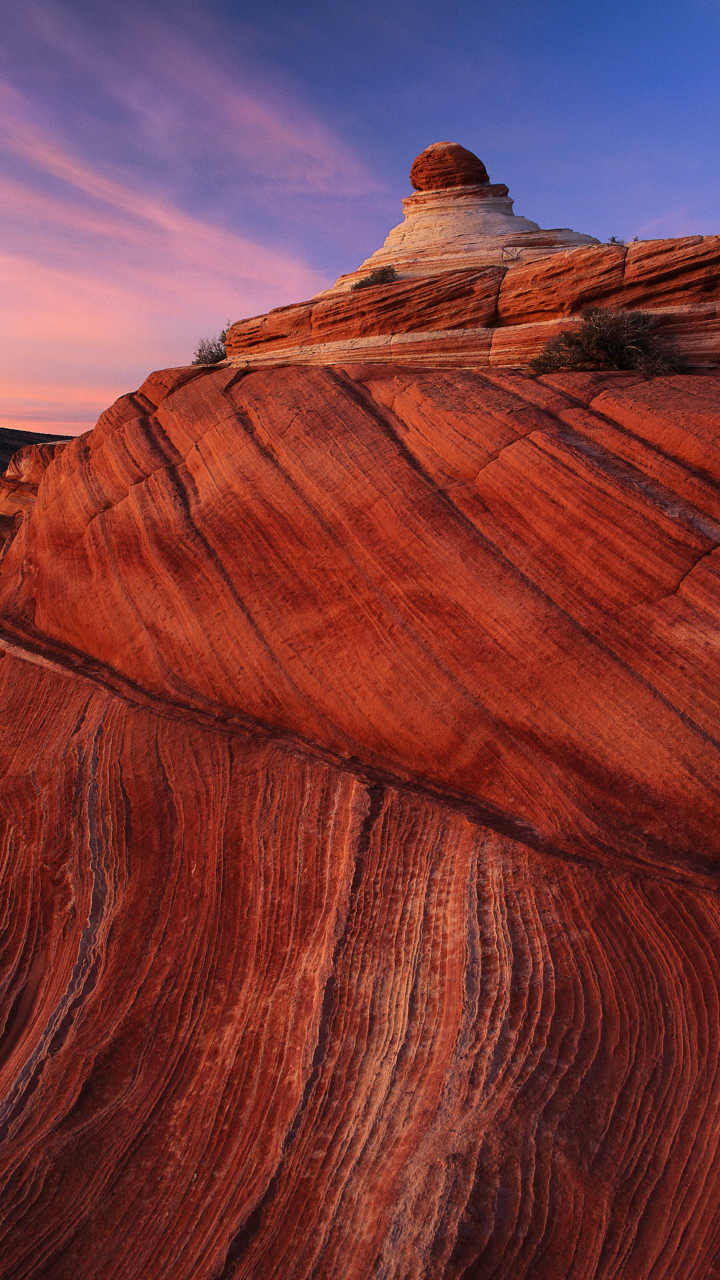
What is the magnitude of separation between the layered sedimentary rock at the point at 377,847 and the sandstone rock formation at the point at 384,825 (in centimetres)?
3

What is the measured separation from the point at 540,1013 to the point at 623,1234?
1331 mm

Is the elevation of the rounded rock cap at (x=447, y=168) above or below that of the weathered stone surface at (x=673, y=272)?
above

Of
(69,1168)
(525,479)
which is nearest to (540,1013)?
(69,1168)

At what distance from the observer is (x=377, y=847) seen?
678 cm

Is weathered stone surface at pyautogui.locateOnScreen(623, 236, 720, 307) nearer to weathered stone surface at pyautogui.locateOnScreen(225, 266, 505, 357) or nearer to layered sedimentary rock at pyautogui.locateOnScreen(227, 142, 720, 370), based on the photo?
layered sedimentary rock at pyautogui.locateOnScreen(227, 142, 720, 370)

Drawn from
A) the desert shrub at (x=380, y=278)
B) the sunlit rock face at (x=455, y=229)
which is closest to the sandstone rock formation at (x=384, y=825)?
the desert shrub at (x=380, y=278)

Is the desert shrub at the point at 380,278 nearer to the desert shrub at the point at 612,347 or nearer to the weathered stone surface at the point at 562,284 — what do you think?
the weathered stone surface at the point at 562,284

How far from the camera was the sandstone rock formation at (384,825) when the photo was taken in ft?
14.3

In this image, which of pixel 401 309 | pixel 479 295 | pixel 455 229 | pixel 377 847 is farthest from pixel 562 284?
pixel 377 847

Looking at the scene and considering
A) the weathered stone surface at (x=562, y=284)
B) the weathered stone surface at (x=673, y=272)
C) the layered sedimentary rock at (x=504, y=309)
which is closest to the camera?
the weathered stone surface at (x=673, y=272)

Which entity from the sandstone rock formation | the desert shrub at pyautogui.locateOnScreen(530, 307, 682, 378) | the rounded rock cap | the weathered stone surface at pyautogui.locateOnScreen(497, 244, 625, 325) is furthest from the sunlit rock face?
the desert shrub at pyautogui.locateOnScreen(530, 307, 682, 378)

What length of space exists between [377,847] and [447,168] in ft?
54.2

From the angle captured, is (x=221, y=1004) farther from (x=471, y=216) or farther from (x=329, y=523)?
(x=471, y=216)

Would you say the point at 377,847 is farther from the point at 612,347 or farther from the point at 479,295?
the point at 479,295
